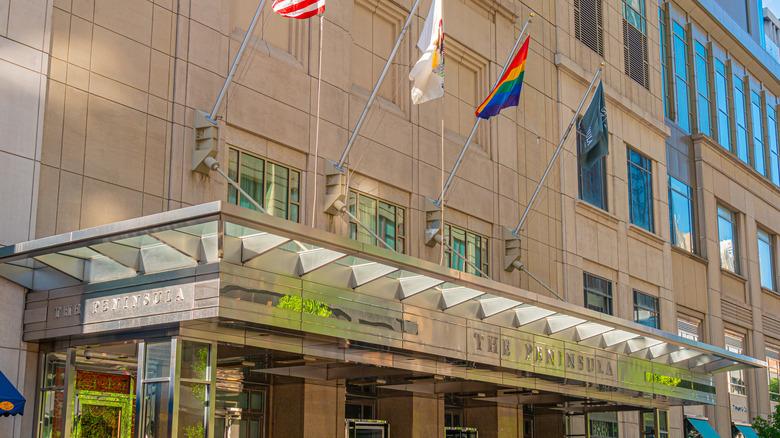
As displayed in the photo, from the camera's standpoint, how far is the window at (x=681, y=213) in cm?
4003

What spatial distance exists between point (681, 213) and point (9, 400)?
1251 inches

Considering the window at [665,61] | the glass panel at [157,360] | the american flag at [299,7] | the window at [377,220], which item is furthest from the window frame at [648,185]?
the glass panel at [157,360]

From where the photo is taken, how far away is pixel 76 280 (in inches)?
635

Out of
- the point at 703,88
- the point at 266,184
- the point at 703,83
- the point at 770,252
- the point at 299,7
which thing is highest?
the point at 703,83

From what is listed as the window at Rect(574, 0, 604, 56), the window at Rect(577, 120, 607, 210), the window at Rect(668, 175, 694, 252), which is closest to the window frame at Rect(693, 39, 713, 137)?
the window at Rect(668, 175, 694, 252)

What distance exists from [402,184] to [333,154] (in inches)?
103

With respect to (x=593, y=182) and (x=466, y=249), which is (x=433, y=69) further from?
(x=593, y=182)

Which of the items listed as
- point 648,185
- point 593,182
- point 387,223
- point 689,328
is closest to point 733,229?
point 689,328

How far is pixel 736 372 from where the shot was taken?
1633 inches

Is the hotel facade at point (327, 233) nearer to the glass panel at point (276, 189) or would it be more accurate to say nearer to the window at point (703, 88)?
the glass panel at point (276, 189)

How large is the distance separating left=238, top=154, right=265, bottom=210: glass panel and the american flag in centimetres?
383

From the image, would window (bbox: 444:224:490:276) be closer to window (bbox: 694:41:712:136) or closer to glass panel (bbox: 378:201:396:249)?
glass panel (bbox: 378:201:396:249)

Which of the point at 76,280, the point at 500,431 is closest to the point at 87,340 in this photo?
the point at 76,280

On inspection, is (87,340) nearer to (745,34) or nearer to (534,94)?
(534,94)
